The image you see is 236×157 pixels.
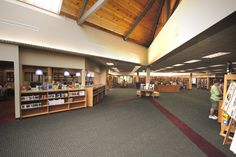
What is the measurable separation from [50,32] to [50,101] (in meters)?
3.31

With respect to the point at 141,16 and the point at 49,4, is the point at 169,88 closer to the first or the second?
the point at 141,16

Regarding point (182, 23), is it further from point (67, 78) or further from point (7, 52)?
point (67, 78)

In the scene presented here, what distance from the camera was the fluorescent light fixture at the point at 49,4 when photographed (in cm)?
434

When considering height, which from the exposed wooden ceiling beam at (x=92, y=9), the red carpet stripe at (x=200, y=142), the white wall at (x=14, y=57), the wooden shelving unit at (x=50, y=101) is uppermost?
the exposed wooden ceiling beam at (x=92, y=9)

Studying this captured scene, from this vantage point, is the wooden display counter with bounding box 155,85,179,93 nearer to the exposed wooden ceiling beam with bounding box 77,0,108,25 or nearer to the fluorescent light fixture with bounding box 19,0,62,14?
the exposed wooden ceiling beam with bounding box 77,0,108,25

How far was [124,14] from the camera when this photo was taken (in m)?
6.12

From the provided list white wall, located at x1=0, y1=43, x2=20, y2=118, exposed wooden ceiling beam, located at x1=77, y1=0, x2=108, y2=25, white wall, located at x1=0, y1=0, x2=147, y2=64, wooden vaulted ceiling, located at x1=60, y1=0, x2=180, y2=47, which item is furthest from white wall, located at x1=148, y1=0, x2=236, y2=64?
white wall, located at x1=0, y1=43, x2=20, y2=118

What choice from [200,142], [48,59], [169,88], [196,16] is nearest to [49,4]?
[48,59]

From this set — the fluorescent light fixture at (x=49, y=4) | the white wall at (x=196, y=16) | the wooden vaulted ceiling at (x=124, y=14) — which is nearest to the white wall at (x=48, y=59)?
the fluorescent light fixture at (x=49, y=4)

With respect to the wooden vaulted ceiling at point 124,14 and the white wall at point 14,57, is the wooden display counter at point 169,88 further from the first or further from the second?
the white wall at point 14,57

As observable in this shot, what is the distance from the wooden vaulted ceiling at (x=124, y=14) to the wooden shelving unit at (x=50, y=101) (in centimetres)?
406

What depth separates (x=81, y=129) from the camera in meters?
3.46

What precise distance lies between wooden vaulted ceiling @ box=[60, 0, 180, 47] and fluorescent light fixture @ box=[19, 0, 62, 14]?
20cm

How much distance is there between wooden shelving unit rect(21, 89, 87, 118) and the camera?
4.50 m
